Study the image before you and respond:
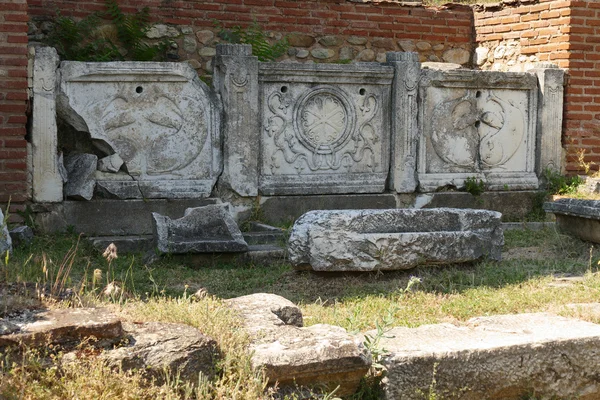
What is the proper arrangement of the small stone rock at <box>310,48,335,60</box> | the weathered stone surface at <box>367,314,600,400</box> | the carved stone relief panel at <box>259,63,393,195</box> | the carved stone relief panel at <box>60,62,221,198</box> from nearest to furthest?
the weathered stone surface at <box>367,314,600,400</box> → the carved stone relief panel at <box>60,62,221,198</box> → the carved stone relief panel at <box>259,63,393,195</box> → the small stone rock at <box>310,48,335,60</box>

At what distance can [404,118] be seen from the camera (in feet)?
27.2

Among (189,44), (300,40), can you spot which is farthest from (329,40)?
(189,44)

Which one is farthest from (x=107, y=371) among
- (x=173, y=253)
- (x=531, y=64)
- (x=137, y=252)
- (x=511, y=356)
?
(x=531, y=64)

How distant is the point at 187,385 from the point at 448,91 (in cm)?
586

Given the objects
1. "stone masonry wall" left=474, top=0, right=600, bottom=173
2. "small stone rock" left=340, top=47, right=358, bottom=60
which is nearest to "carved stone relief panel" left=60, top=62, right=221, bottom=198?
"small stone rock" left=340, top=47, right=358, bottom=60

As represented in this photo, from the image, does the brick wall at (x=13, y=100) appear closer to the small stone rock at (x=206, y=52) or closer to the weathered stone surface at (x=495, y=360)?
the small stone rock at (x=206, y=52)

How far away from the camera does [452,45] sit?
11031 mm

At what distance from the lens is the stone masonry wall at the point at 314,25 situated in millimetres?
9570

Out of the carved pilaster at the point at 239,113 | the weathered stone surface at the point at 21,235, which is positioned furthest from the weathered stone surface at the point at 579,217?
the weathered stone surface at the point at 21,235

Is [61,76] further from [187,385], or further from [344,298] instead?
[187,385]

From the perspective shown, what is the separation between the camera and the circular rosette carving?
316 inches

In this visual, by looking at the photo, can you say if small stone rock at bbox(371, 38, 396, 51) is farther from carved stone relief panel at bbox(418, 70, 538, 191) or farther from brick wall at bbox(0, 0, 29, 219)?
brick wall at bbox(0, 0, 29, 219)

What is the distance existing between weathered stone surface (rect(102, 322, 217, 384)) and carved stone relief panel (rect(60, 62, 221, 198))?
3921 mm

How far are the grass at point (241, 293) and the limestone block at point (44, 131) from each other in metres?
0.44
